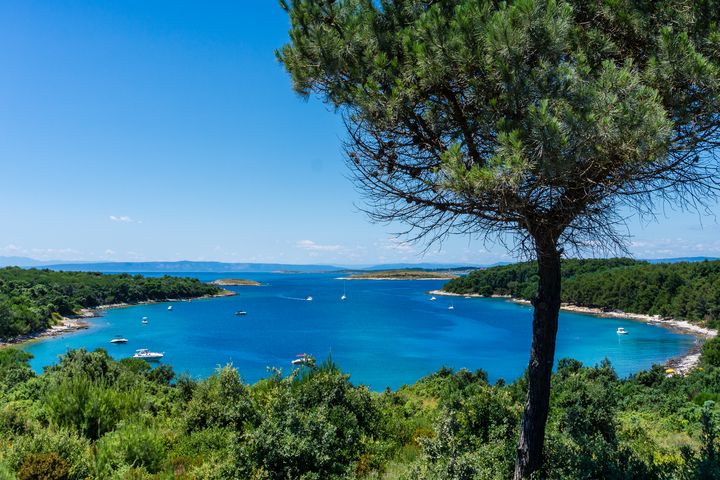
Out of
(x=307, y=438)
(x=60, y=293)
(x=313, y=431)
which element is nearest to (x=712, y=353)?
(x=313, y=431)

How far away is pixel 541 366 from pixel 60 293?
85.2m

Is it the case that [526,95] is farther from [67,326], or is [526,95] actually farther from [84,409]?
[67,326]

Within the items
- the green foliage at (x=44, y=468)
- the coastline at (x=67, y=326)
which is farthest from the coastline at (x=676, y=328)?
the coastline at (x=67, y=326)

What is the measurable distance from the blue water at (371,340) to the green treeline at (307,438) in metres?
20.2

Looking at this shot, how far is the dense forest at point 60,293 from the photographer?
171 feet

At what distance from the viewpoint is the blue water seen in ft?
130

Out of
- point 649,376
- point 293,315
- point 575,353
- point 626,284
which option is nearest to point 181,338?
point 293,315

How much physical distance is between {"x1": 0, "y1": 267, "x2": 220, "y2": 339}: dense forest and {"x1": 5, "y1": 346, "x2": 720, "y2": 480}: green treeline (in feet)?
173

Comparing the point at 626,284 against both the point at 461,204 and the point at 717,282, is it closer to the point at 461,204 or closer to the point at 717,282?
the point at 717,282

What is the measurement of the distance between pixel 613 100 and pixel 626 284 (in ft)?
263

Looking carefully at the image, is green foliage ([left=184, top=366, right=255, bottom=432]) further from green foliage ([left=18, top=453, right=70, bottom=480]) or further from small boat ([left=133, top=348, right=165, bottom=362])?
small boat ([left=133, top=348, right=165, bottom=362])

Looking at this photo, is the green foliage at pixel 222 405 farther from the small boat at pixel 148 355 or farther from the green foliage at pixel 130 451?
the small boat at pixel 148 355

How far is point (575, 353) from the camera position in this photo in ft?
146

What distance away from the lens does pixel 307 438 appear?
478 cm
